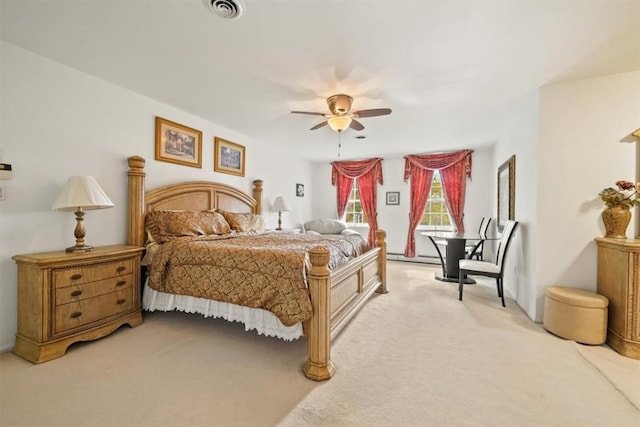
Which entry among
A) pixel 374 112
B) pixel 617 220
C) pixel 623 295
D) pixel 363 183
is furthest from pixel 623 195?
pixel 363 183

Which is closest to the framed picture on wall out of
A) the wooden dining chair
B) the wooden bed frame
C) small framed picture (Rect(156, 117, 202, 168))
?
the wooden dining chair

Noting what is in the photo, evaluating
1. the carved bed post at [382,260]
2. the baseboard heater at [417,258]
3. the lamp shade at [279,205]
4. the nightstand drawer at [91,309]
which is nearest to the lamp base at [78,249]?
the nightstand drawer at [91,309]

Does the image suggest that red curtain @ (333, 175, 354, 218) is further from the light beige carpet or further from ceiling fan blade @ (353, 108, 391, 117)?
the light beige carpet

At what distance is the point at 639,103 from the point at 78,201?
5095mm

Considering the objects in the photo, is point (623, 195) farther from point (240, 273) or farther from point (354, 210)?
point (354, 210)

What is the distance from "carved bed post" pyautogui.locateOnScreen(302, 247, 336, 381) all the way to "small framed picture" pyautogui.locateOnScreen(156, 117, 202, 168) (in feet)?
8.51

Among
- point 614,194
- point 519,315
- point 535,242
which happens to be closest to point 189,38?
point 535,242

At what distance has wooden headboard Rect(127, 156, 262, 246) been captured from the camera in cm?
294

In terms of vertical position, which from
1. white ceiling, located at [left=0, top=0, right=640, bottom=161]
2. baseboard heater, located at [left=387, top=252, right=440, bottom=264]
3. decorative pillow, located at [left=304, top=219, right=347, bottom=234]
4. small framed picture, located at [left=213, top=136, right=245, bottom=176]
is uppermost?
white ceiling, located at [left=0, top=0, right=640, bottom=161]

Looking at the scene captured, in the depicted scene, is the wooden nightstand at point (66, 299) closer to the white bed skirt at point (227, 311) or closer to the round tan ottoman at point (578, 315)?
the white bed skirt at point (227, 311)

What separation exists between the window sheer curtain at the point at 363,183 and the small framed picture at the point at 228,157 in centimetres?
287

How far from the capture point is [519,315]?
3.03 m

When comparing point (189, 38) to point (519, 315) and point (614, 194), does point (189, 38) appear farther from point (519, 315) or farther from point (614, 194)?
point (519, 315)

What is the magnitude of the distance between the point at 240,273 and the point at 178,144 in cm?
224
